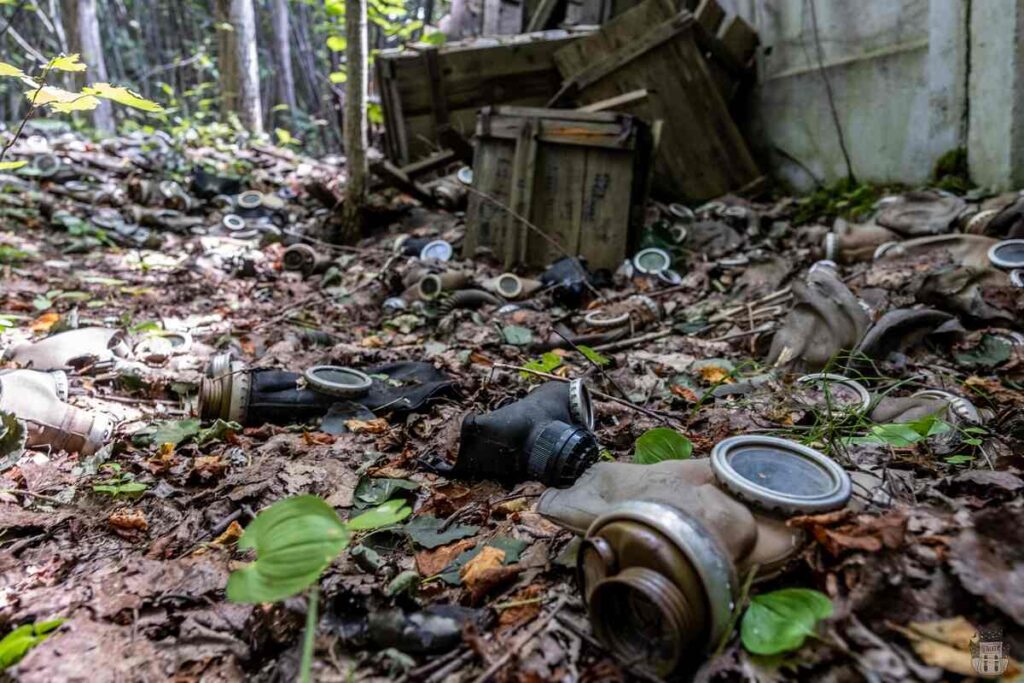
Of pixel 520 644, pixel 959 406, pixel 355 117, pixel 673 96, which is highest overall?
pixel 673 96

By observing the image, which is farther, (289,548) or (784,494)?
(784,494)

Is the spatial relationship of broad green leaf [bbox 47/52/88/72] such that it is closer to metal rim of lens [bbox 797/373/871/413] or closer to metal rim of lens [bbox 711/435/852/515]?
metal rim of lens [bbox 711/435/852/515]

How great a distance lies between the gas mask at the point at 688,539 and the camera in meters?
1.04

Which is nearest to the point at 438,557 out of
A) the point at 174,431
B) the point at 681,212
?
the point at 174,431

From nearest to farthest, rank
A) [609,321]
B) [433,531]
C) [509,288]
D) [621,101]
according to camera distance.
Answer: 1. [433,531]
2. [609,321]
3. [509,288]
4. [621,101]

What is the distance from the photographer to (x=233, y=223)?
249 inches

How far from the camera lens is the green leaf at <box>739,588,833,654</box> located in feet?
3.46

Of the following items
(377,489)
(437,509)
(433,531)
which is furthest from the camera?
(377,489)

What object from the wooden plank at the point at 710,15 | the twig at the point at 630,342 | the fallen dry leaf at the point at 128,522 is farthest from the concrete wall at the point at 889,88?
the fallen dry leaf at the point at 128,522

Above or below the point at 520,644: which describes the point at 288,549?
above

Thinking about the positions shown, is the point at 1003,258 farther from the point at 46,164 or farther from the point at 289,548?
the point at 46,164

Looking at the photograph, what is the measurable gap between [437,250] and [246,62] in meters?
6.14

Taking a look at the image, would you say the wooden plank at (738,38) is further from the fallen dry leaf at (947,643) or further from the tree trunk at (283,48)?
the tree trunk at (283,48)

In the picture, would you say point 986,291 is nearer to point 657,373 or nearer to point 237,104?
point 657,373
